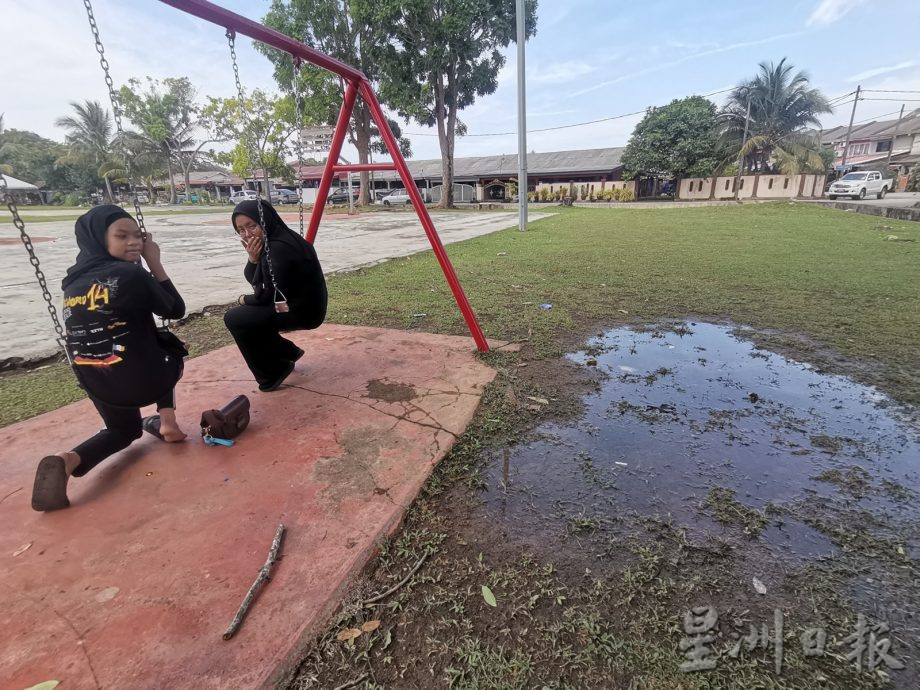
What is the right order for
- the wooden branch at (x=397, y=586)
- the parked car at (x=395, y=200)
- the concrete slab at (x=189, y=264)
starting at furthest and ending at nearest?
the parked car at (x=395, y=200)
the concrete slab at (x=189, y=264)
the wooden branch at (x=397, y=586)

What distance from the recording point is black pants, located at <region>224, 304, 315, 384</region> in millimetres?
2822

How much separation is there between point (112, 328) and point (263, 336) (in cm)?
90

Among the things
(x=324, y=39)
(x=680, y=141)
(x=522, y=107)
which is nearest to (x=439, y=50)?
(x=324, y=39)

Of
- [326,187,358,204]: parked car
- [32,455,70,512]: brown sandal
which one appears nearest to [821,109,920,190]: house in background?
[326,187,358,204]: parked car

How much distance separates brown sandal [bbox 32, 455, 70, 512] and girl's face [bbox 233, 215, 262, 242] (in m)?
1.47

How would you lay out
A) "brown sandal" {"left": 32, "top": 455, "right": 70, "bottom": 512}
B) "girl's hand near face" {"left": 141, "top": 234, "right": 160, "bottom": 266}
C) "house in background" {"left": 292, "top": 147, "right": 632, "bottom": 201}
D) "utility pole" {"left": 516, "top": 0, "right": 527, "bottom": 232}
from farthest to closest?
1. "house in background" {"left": 292, "top": 147, "right": 632, "bottom": 201}
2. "utility pole" {"left": 516, "top": 0, "right": 527, "bottom": 232}
3. "girl's hand near face" {"left": 141, "top": 234, "right": 160, "bottom": 266}
4. "brown sandal" {"left": 32, "top": 455, "right": 70, "bottom": 512}

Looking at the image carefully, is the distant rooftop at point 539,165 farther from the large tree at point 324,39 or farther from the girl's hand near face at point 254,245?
the girl's hand near face at point 254,245

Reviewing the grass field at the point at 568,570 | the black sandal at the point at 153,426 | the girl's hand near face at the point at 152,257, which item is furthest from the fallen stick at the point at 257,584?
the girl's hand near face at the point at 152,257

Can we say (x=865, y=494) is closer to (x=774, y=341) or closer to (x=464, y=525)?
(x=464, y=525)

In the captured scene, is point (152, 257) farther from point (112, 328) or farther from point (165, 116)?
point (165, 116)

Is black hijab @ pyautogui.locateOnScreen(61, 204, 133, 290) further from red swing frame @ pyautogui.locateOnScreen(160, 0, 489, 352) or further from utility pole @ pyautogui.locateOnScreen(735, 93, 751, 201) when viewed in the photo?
utility pole @ pyautogui.locateOnScreen(735, 93, 751, 201)

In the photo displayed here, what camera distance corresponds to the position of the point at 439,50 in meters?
21.4

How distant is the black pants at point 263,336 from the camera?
9.26 ft

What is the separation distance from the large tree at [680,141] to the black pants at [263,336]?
3241 centimetres
